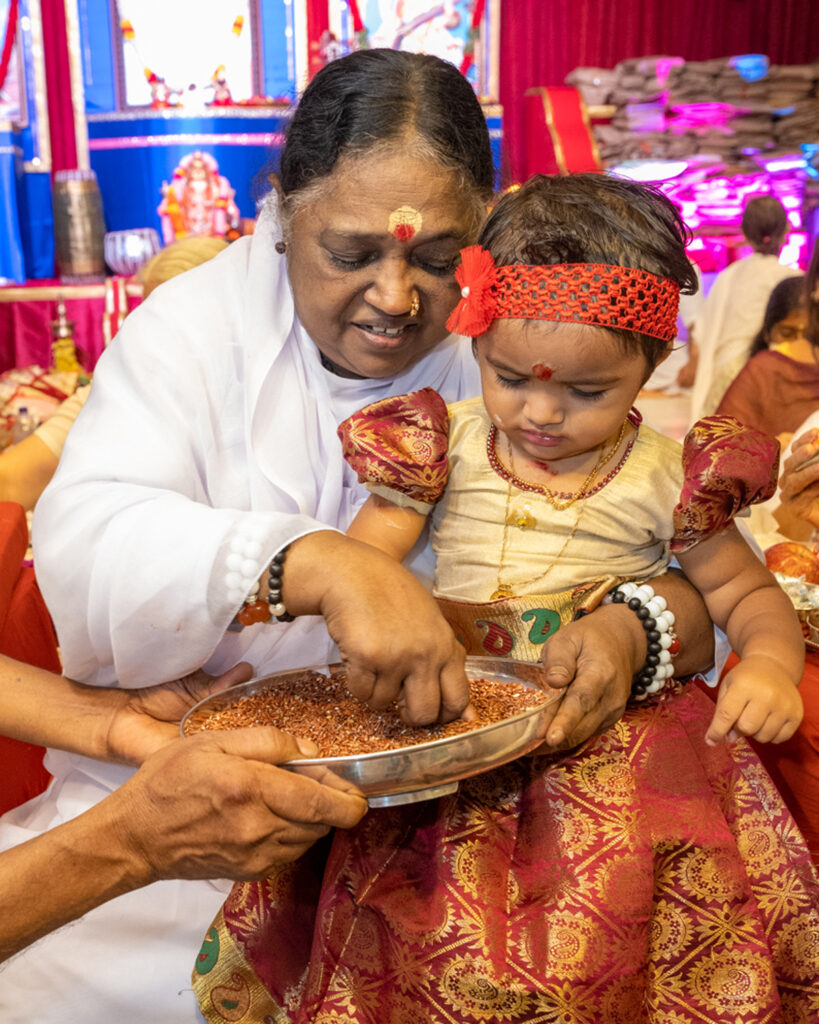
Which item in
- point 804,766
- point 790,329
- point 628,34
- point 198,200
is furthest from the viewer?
point 628,34

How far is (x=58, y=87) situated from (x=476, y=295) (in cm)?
869

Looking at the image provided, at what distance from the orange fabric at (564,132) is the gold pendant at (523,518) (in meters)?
6.32

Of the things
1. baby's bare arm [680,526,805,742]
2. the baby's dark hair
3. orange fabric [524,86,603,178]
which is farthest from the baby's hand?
orange fabric [524,86,603,178]

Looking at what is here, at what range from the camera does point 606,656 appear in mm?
1406

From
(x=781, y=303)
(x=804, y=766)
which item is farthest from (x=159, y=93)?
(x=804, y=766)

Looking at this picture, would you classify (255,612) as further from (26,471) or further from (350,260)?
(26,471)

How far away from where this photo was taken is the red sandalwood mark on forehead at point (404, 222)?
1.64 meters

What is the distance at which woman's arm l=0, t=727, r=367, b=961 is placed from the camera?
1126mm

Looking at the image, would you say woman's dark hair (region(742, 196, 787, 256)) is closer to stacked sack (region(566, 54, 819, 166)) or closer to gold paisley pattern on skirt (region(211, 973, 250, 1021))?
stacked sack (region(566, 54, 819, 166))

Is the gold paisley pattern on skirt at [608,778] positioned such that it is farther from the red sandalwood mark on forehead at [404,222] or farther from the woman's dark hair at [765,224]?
the woman's dark hair at [765,224]

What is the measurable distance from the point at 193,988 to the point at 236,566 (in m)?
0.65

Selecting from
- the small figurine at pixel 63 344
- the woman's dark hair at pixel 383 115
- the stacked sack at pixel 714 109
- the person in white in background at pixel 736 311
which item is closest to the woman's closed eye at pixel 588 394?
the woman's dark hair at pixel 383 115

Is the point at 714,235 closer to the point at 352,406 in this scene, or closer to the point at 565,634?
the point at 352,406

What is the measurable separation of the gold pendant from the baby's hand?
1.35 feet
